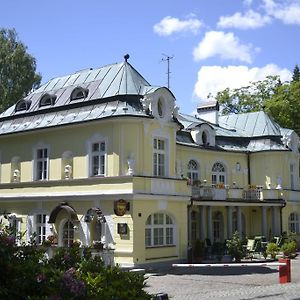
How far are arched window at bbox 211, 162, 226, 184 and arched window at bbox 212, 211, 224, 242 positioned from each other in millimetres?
2069

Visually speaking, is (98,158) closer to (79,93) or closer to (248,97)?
(79,93)

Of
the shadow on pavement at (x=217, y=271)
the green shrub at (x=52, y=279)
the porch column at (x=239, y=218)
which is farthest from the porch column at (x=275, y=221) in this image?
the green shrub at (x=52, y=279)

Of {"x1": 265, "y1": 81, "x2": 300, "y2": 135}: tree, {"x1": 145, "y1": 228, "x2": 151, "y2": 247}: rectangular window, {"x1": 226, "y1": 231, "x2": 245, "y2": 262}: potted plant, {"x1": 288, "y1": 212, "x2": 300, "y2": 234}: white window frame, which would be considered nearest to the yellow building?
{"x1": 145, "y1": 228, "x2": 151, "y2": 247}: rectangular window

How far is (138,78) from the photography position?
25.1m

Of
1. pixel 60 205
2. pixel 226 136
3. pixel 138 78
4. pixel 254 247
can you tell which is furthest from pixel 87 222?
pixel 226 136

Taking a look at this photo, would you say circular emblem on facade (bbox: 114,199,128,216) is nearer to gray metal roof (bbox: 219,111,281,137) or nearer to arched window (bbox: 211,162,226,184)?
arched window (bbox: 211,162,226,184)

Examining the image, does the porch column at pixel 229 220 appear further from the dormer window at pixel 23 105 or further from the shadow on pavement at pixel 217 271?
the dormer window at pixel 23 105

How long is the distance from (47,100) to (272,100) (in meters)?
22.0

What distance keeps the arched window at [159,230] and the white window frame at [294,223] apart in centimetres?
1263

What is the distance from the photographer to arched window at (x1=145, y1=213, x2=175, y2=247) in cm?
2298

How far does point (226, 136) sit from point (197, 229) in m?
6.96

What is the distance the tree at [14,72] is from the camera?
137 feet

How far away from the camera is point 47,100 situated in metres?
27.1

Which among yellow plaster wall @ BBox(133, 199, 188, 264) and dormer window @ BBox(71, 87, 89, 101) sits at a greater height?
dormer window @ BBox(71, 87, 89, 101)
